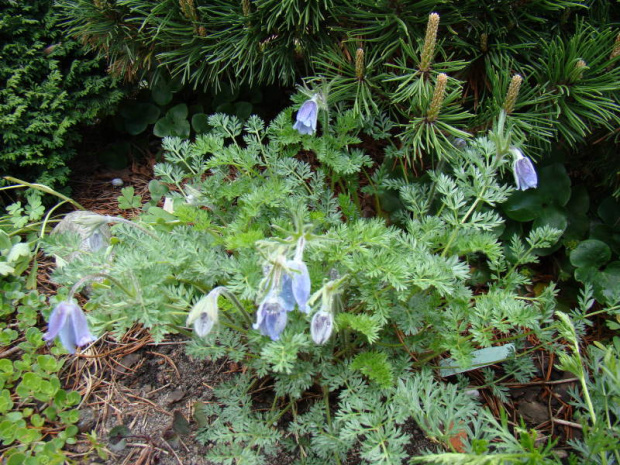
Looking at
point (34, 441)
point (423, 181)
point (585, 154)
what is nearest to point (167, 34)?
point (423, 181)

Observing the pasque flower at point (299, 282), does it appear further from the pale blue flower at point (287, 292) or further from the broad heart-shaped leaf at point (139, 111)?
the broad heart-shaped leaf at point (139, 111)

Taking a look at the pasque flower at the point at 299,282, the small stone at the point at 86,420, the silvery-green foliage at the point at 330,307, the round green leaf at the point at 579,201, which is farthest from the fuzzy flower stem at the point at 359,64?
the small stone at the point at 86,420

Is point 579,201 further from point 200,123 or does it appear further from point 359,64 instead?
point 200,123

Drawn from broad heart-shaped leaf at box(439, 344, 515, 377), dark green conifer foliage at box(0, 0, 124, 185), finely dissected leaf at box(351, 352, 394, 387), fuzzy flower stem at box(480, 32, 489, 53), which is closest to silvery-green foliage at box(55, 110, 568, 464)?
finely dissected leaf at box(351, 352, 394, 387)

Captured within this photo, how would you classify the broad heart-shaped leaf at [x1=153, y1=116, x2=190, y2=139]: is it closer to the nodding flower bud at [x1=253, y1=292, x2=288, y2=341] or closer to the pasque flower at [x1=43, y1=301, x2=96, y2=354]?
the pasque flower at [x1=43, y1=301, x2=96, y2=354]

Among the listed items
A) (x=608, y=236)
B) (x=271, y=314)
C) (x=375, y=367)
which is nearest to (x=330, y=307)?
(x=271, y=314)

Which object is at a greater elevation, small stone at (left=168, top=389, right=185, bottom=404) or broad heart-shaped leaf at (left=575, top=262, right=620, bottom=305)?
broad heart-shaped leaf at (left=575, top=262, right=620, bottom=305)
